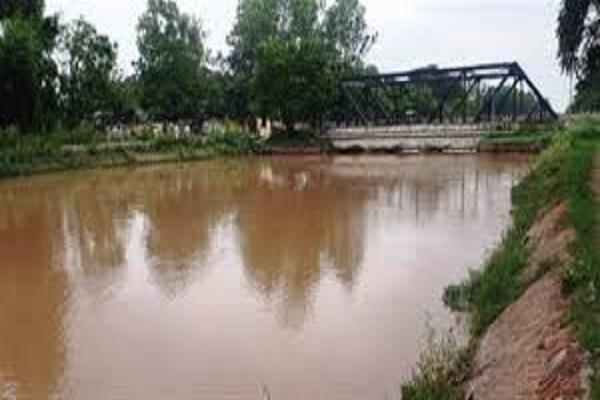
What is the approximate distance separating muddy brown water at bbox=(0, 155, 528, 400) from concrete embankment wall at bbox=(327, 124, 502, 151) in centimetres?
2373

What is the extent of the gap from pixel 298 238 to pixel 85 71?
3528 centimetres

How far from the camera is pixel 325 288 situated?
44.9ft

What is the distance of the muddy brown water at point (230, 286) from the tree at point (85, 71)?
2162 centimetres

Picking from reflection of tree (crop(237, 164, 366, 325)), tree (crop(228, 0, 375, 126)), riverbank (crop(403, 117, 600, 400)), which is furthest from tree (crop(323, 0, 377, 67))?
riverbank (crop(403, 117, 600, 400))

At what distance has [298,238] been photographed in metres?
19.3

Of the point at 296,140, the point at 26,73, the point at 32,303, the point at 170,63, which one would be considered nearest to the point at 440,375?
the point at 32,303

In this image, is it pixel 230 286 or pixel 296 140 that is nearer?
pixel 230 286

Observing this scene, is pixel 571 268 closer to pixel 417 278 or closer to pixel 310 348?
pixel 310 348

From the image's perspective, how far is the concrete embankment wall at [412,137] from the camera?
2121 inches

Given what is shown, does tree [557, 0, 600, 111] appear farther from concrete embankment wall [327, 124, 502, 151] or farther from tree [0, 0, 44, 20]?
tree [0, 0, 44, 20]

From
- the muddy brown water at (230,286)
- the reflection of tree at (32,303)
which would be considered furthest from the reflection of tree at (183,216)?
the reflection of tree at (32,303)

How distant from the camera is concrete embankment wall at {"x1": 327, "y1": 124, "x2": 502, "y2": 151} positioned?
177 feet

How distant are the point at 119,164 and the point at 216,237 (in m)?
26.9

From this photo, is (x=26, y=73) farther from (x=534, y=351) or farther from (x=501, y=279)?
(x=534, y=351)
